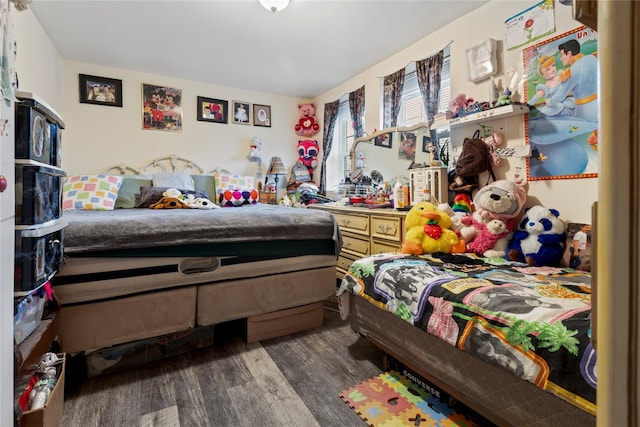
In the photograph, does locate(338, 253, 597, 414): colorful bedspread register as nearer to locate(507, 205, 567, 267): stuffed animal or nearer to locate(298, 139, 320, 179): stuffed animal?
locate(507, 205, 567, 267): stuffed animal

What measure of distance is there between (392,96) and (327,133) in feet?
4.02

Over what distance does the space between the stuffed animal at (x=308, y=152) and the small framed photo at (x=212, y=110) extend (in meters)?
1.09

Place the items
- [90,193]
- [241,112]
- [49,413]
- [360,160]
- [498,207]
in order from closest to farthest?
[49,413] < [498,207] < [90,193] < [360,160] < [241,112]

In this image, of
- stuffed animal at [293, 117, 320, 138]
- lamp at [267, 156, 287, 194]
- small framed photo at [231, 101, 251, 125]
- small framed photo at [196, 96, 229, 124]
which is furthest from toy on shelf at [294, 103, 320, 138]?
small framed photo at [196, 96, 229, 124]

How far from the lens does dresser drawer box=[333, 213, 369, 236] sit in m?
2.68

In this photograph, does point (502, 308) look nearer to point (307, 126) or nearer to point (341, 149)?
point (341, 149)

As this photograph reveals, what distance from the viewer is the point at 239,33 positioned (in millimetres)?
2633

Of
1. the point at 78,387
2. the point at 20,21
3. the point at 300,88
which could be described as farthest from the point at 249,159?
the point at 78,387

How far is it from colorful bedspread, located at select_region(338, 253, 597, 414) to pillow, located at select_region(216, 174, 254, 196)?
6.96 ft

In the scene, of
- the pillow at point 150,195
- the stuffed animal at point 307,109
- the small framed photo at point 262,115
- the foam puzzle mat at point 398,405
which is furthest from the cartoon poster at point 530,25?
the small framed photo at point 262,115

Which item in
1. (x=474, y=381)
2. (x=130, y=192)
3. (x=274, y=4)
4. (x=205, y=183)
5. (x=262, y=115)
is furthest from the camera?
(x=262, y=115)

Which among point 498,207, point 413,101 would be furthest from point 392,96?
point 498,207

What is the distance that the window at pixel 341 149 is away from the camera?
3.89 meters

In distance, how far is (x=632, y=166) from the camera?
0.32 m
